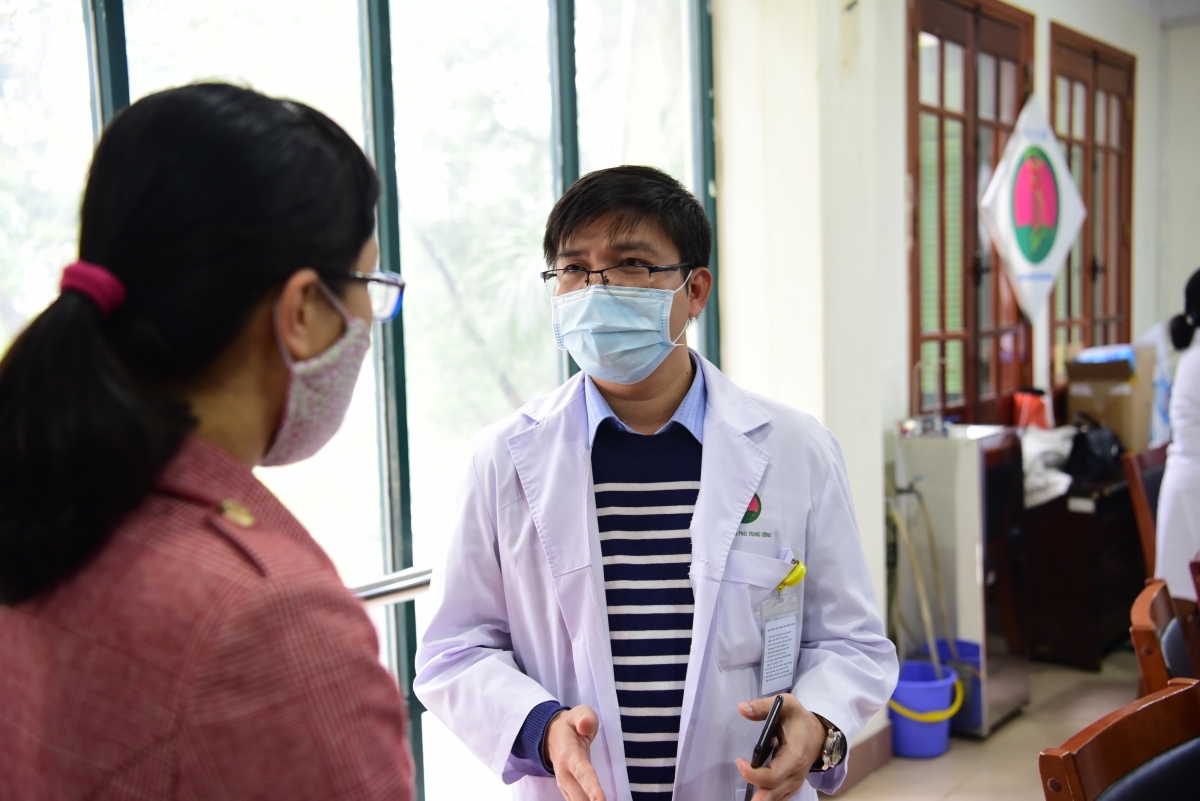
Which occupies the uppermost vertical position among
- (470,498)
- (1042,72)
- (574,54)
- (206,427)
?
(1042,72)

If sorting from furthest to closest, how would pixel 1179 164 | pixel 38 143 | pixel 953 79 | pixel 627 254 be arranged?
pixel 1179 164 < pixel 953 79 < pixel 38 143 < pixel 627 254

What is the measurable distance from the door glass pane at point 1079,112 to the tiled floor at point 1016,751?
2.75 metres

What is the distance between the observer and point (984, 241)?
4348mm

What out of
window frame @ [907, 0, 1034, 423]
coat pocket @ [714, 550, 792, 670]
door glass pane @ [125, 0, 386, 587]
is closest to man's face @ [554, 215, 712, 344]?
coat pocket @ [714, 550, 792, 670]

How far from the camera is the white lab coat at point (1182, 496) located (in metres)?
3.24

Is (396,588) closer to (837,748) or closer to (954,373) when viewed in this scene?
(837,748)

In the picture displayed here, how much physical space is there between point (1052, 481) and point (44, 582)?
13.4ft

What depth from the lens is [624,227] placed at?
1468mm

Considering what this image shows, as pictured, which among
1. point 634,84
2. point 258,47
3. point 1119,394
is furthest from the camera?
point 1119,394

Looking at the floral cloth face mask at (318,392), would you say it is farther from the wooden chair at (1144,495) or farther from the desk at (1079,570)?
the desk at (1079,570)

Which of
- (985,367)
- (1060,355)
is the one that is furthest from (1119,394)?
(985,367)

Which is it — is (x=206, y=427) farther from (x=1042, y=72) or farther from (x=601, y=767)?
(x=1042, y=72)

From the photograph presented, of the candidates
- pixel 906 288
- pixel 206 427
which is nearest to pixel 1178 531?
pixel 906 288

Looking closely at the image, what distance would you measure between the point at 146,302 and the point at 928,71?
12.7 feet
